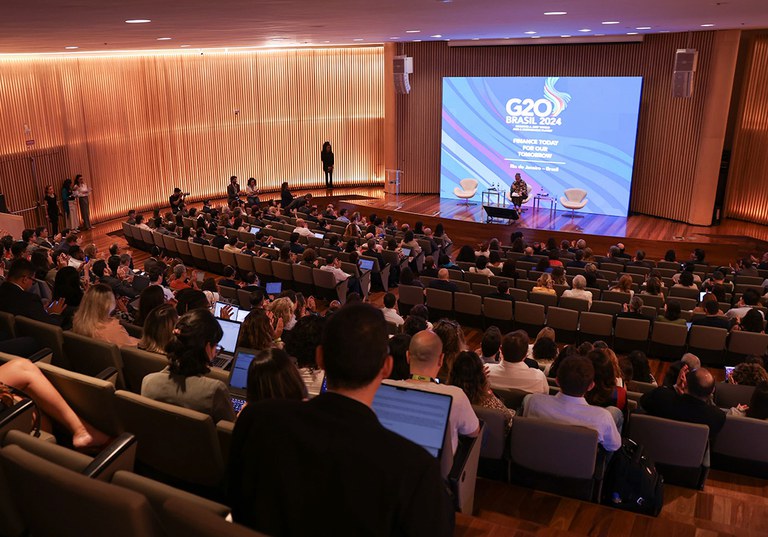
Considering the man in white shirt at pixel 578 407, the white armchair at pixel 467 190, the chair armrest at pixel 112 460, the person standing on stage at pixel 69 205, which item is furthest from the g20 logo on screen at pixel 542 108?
the chair armrest at pixel 112 460

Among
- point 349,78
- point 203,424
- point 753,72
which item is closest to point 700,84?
point 753,72

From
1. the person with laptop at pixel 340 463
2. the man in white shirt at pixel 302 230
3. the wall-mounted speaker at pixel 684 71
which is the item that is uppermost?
the wall-mounted speaker at pixel 684 71

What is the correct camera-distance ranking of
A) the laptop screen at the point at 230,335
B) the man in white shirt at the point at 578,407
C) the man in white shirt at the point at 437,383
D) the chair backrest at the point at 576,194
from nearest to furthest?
the man in white shirt at the point at 437,383 → the man in white shirt at the point at 578,407 → the laptop screen at the point at 230,335 → the chair backrest at the point at 576,194

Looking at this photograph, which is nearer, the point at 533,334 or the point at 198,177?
the point at 533,334

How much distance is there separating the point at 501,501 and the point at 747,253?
1253cm

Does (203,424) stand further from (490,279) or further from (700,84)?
(700,84)

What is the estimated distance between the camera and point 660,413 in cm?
465

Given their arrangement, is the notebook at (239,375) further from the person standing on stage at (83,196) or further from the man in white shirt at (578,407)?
the person standing on stage at (83,196)

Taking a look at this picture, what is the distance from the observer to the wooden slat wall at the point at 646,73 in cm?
1564

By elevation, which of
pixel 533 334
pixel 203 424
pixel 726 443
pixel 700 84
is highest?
pixel 700 84

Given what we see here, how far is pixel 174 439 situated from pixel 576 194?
1495 centimetres

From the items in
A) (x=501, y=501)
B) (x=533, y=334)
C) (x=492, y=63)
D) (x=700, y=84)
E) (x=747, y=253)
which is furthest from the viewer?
(x=492, y=63)

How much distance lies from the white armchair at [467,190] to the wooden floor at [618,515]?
13751 millimetres

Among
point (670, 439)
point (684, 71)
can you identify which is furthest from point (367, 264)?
point (684, 71)
